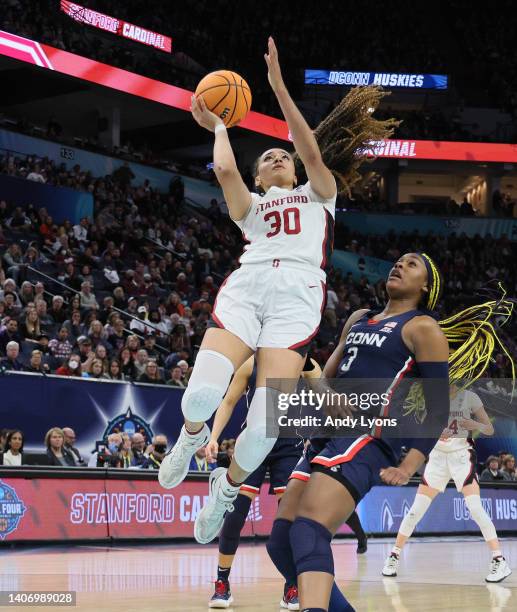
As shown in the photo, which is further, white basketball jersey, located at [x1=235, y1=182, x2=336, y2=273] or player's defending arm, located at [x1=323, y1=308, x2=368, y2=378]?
white basketball jersey, located at [x1=235, y1=182, x2=336, y2=273]

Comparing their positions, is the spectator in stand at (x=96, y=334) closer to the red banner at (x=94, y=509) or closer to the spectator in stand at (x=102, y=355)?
the spectator in stand at (x=102, y=355)

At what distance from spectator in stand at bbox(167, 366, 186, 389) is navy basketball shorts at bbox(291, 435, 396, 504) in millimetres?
10666

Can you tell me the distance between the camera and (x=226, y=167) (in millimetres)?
5586

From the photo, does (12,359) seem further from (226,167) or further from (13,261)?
(226,167)

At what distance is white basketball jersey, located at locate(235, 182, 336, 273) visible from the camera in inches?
222

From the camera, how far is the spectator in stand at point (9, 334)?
45.0ft

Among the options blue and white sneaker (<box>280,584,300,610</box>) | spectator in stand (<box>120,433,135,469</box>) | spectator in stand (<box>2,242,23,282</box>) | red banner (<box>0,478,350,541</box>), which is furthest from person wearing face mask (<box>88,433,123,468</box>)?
blue and white sneaker (<box>280,584,300,610</box>)

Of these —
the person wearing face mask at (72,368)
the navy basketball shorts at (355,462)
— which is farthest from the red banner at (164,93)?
the navy basketball shorts at (355,462)

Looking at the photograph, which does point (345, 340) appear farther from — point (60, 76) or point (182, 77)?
point (182, 77)

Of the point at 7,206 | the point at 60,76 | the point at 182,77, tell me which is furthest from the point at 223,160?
the point at 182,77

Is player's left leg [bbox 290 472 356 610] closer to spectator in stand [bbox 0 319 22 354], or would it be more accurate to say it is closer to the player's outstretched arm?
the player's outstretched arm

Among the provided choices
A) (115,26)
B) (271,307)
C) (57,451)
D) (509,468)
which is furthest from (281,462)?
(115,26)

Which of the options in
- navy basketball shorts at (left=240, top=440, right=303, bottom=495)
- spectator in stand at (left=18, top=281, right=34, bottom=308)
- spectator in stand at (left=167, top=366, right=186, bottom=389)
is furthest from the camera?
spectator in stand at (left=18, top=281, right=34, bottom=308)

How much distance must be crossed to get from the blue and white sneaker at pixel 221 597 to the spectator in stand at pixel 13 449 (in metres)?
5.59
